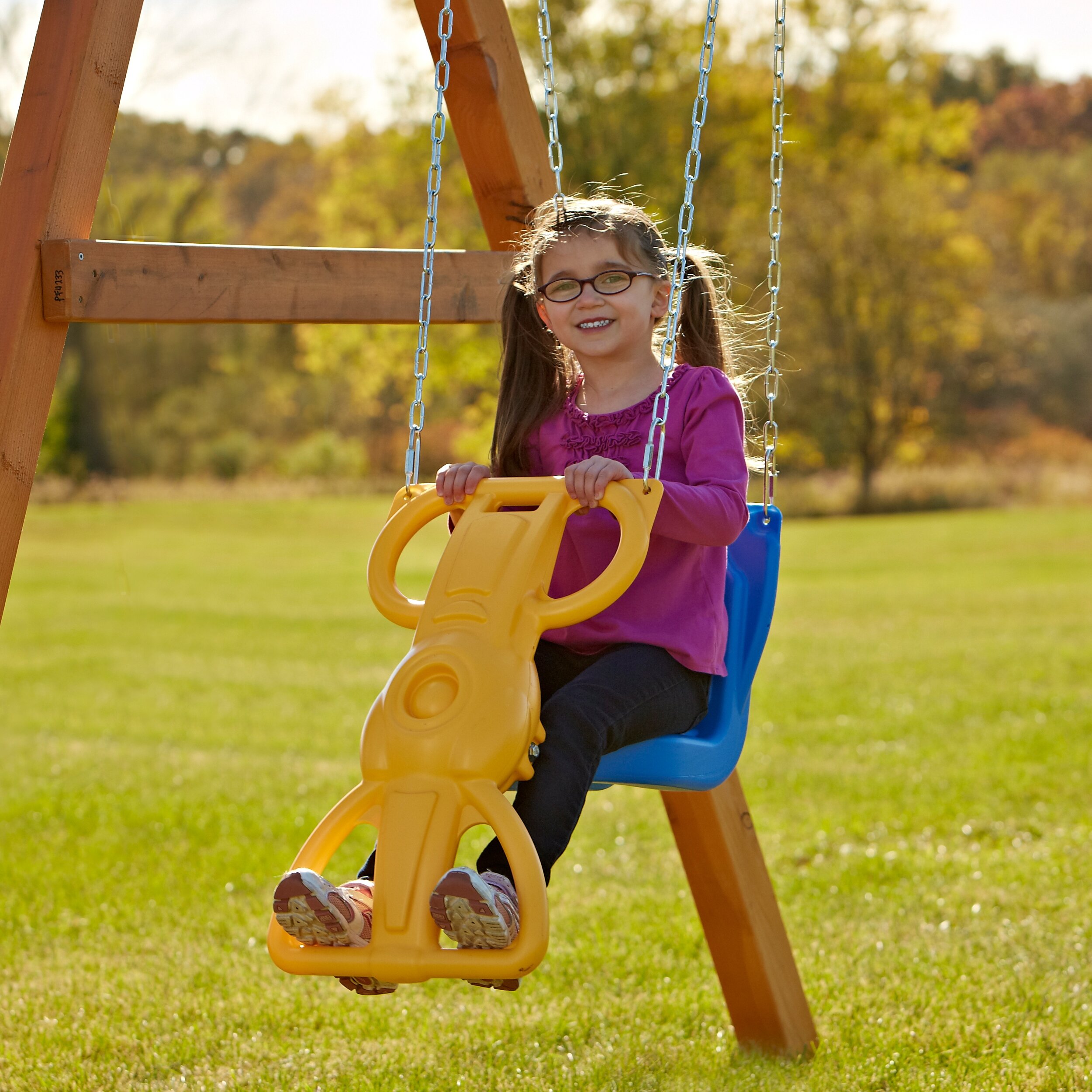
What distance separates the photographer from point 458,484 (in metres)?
2.64

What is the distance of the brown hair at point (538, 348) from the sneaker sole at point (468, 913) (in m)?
1.23

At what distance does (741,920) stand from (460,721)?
1.36 m

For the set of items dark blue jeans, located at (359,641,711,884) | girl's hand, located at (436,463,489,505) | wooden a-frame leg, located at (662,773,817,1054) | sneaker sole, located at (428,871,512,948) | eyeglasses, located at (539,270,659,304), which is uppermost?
eyeglasses, located at (539,270,659,304)

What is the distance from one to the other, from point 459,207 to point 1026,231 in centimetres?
2419

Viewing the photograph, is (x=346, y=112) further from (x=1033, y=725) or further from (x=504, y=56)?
(x=504, y=56)

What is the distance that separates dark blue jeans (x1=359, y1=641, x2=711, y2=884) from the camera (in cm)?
232

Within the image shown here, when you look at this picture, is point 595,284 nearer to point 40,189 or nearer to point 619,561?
point 619,561

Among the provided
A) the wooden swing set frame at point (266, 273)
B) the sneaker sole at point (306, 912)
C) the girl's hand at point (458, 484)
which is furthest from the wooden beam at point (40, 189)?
the sneaker sole at point (306, 912)

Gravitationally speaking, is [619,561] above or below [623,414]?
below

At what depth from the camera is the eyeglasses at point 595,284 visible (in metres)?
2.85

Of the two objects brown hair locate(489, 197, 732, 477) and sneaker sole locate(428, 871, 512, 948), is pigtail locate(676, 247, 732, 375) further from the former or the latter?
sneaker sole locate(428, 871, 512, 948)

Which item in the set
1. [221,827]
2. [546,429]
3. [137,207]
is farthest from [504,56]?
[137,207]

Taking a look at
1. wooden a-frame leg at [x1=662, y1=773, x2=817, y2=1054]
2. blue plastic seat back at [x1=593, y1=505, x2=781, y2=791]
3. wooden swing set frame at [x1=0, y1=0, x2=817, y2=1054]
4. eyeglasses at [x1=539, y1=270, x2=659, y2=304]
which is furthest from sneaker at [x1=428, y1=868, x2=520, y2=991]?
eyeglasses at [x1=539, y1=270, x2=659, y2=304]

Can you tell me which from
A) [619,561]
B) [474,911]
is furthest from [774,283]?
[474,911]
